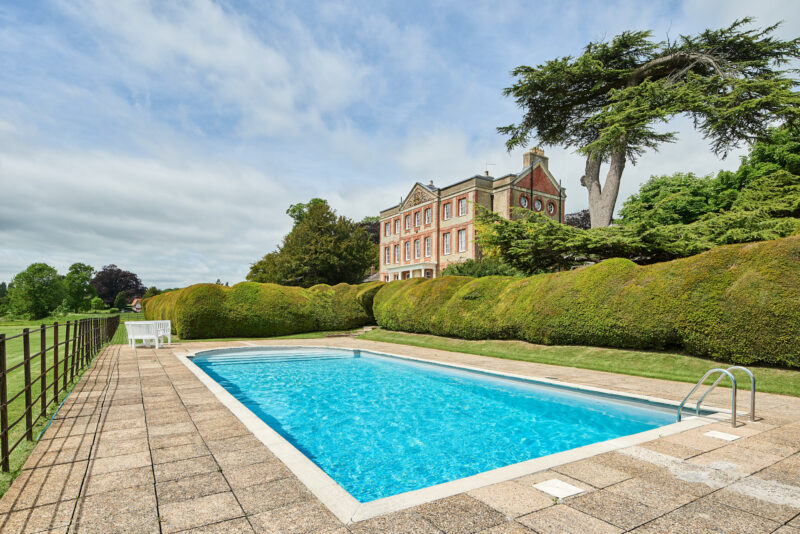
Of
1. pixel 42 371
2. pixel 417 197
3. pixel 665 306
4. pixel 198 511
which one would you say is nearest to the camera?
pixel 198 511

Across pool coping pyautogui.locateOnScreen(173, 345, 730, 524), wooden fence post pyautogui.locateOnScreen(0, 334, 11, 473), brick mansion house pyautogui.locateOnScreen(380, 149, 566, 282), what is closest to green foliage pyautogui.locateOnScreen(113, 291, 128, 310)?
brick mansion house pyautogui.locateOnScreen(380, 149, 566, 282)

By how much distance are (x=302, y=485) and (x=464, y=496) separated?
1238 millimetres

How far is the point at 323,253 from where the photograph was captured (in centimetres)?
3744

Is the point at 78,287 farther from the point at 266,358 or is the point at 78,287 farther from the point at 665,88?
the point at 665,88

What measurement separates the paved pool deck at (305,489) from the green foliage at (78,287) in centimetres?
5270

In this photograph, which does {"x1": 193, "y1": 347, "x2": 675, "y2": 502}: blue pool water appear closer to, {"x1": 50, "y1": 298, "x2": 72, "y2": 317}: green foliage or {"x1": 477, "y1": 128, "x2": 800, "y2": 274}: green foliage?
{"x1": 477, "y1": 128, "x2": 800, "y2": 274}: green foliage

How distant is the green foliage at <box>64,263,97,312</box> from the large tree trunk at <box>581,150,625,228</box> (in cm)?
5201

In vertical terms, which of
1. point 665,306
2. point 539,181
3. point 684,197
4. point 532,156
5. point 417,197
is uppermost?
point 532,156

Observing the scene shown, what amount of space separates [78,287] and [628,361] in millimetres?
61780

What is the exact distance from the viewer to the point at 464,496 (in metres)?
3.07

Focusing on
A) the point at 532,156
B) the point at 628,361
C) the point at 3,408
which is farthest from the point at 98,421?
the point at 532,156

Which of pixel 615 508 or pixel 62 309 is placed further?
pixel 62 309

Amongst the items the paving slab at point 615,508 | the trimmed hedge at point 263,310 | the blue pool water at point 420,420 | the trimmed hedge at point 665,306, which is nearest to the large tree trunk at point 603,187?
the trimmed hedge at point 665,306

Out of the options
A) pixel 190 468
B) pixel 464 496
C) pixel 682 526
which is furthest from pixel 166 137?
pixel 682 526
